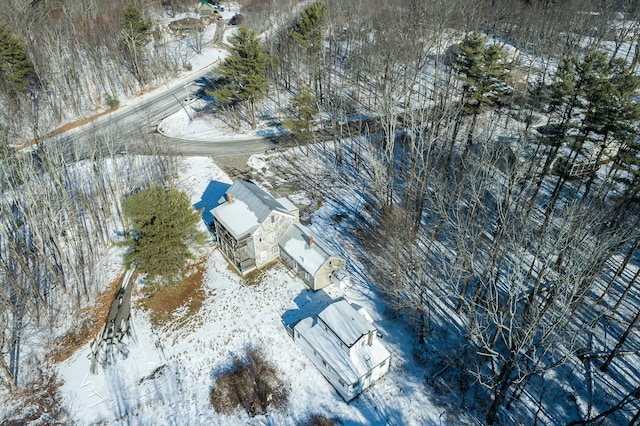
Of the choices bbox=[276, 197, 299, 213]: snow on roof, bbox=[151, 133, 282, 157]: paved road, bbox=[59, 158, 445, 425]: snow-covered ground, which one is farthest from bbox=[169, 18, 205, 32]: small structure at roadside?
bbox=[59, 158, 445, 425]: snow-covered ground

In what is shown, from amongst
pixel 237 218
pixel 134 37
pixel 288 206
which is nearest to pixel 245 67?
pixel 288 206

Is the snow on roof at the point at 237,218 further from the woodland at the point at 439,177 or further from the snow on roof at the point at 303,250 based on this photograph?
the woodland at the point at 439,177

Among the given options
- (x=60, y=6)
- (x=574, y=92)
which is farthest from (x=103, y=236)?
(x=60, y=6)

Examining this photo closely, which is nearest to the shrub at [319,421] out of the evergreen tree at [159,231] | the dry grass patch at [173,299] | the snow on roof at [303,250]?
the snow on roof at [303,250]

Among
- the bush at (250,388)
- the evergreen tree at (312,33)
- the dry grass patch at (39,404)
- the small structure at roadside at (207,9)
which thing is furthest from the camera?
the small structure at roadside at (207,9)

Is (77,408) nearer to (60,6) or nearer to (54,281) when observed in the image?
(54,281)

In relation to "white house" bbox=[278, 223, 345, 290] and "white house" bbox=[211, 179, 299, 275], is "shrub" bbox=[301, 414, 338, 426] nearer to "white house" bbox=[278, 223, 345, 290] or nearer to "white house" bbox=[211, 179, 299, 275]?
"white house" bbox=[278, 223, 345, 290]
